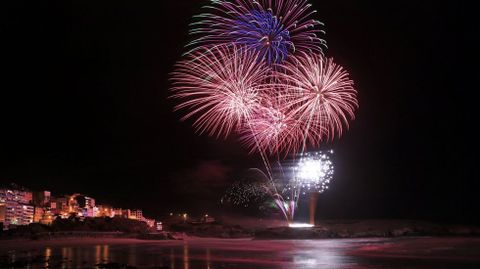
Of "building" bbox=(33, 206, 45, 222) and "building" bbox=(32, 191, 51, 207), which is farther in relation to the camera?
"building" bbox=(32, 191, 51, 207)

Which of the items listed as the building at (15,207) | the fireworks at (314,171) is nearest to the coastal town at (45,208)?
the building at (15,207)

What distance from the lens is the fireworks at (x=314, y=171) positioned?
4209 centimetres

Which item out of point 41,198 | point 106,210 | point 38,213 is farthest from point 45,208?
point 106,210

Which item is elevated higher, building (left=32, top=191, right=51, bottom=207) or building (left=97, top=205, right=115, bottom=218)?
building (left=32, top=191, right=51, bottom=207)

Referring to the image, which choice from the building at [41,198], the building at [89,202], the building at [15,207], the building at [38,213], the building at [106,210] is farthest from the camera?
the building at [106,210]

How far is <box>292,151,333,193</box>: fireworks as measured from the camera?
1657 inches

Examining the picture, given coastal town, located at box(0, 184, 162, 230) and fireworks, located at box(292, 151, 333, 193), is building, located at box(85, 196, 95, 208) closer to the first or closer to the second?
coastal town, located at box(0, 184, 162, 230)

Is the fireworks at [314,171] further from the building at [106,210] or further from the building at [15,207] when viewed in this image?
the building at [106,210]

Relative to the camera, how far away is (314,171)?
42250 mm

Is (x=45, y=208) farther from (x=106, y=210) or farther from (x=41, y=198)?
(x=106, y=210)

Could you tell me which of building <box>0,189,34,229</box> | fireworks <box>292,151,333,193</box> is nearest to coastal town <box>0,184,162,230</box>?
building <box>0,189,34,229</box>

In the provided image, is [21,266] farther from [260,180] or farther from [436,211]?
[436,211]

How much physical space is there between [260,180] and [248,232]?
7.51 metres

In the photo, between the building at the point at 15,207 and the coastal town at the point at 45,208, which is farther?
the coastal town at the point at 45,208
